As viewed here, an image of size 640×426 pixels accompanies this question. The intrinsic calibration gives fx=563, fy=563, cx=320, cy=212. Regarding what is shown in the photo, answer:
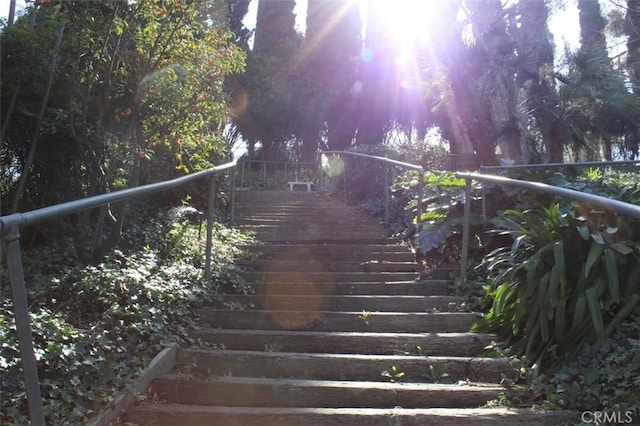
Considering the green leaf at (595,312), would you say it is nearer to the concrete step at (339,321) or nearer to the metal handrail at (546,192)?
the metal handrail at (546,192)

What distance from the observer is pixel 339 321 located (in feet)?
13.1

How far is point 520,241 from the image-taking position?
141 inches

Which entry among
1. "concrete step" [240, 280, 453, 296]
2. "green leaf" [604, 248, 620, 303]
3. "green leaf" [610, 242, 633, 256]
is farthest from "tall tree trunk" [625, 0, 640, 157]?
"green leaf" [604, 248, 620, 303]

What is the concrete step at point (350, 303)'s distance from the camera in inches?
167

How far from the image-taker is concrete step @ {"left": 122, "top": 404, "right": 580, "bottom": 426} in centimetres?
276

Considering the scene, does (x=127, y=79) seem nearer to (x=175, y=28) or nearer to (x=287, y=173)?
(x=175, y=28)

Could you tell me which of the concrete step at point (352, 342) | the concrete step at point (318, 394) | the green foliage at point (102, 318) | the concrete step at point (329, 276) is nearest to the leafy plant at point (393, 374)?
the concrete step at point (318, 394)

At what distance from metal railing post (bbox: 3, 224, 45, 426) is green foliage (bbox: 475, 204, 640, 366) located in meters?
2.51

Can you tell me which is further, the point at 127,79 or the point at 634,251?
the point at 127,79

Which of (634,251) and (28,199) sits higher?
(28,199)

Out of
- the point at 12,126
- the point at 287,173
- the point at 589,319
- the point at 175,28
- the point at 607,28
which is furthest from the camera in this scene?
the point at 607,28

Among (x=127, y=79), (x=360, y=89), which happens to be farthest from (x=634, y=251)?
(x=360, y=89)

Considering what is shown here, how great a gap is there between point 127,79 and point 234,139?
15.7 meters
